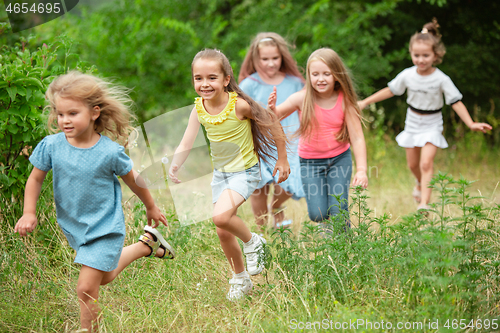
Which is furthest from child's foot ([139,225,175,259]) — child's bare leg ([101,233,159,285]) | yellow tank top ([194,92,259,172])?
yellow tank top ([194,92,259,172])

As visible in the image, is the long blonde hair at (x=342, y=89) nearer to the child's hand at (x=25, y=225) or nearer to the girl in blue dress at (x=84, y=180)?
the girl in blue dress at (x=84, y=180)

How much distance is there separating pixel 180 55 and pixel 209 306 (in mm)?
6937

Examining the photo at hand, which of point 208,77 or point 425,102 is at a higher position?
point 208,77

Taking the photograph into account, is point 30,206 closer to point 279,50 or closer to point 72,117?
point 72,117

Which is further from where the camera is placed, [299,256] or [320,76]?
[320,76]

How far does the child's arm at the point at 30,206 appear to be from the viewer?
2.53m

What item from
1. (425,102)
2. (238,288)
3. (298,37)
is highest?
(298,37)

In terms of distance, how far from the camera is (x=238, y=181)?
10.3ft

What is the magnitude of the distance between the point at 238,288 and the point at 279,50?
2450 mm

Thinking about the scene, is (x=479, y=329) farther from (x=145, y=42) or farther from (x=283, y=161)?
(x=145, y=42)

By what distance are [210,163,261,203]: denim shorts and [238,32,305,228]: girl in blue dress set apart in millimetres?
1228

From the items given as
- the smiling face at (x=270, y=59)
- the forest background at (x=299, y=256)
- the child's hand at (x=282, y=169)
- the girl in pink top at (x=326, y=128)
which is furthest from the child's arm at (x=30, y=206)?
the smiling face at (x=270, y=59)

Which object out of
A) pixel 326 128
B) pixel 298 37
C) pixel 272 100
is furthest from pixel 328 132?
pixel 298 37

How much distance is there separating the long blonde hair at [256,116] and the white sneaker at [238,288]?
88cm
